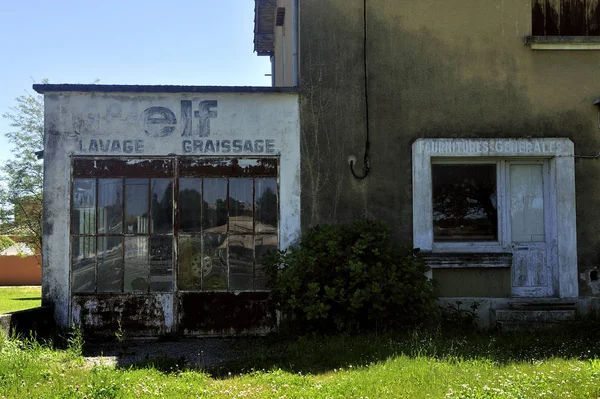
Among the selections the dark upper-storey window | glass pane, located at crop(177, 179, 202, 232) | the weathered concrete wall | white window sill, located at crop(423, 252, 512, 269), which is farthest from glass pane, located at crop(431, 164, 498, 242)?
glass pane, located at crop(177, 179, 202, 232)

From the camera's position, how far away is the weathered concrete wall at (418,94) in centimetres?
876

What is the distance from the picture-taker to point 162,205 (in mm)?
8633

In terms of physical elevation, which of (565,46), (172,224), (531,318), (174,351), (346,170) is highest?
(565,46)

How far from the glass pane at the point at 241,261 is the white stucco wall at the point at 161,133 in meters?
0.47

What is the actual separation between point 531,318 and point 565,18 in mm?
4409

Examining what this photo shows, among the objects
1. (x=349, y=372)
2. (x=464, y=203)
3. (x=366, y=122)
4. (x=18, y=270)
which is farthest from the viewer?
(x=18, y=270)

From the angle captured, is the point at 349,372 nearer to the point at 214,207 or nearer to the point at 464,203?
the point at 214,207

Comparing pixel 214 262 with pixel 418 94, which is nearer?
pixel 214 262

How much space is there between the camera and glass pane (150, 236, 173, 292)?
28.0 ft

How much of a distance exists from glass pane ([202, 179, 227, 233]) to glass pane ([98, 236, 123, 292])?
120 cm

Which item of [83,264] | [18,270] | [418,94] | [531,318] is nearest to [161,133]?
[83,264]

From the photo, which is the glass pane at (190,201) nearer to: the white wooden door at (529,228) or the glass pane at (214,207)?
the glass pane at (214,207)

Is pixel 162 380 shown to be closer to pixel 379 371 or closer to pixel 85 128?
pixel 379 371

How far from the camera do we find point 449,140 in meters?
8.79
